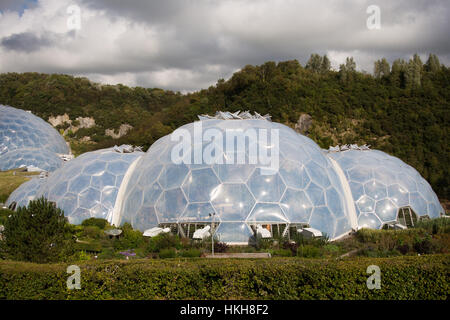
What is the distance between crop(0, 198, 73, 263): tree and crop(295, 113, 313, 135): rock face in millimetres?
38470

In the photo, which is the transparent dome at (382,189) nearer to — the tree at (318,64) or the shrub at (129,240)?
the shrub at (129,240)

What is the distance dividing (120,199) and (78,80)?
7647 cm

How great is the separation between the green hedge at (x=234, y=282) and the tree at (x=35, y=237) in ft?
5.25

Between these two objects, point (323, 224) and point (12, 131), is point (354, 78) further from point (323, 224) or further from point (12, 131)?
point (12, 131)

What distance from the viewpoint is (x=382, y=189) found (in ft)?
58.3

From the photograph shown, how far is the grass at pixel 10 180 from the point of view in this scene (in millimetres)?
27453

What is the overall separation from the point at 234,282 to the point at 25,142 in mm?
41489

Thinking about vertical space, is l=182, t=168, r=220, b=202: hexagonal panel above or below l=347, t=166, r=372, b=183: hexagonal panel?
below

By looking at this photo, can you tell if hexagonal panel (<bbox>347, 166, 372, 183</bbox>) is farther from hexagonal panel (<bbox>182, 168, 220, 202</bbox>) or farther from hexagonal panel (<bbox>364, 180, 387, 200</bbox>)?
hexagonal panel (<bbox>182, 168, 220, 202</bbox>)

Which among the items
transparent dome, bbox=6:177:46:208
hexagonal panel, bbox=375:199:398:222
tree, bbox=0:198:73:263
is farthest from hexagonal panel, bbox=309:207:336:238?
transparent dome, bbox=6:177:46:208

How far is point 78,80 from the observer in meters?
84.4

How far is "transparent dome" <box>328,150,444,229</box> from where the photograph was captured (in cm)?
1717

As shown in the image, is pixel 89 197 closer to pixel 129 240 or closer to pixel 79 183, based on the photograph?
pixel 79 183
